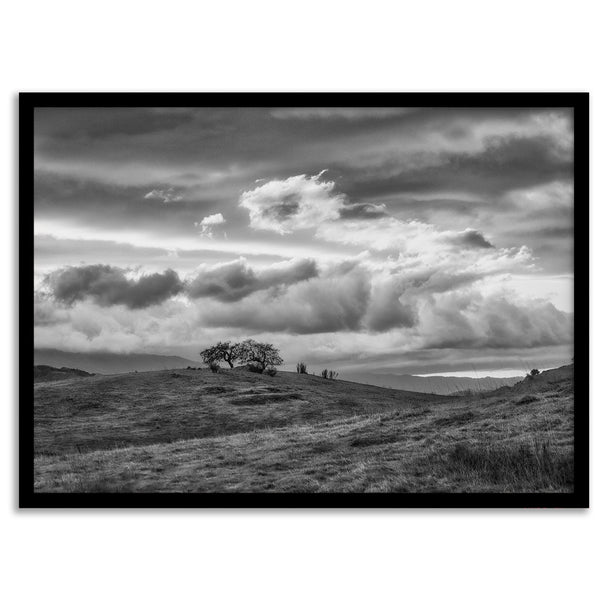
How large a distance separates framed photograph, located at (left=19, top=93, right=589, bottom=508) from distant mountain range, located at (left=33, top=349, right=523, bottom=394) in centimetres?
3

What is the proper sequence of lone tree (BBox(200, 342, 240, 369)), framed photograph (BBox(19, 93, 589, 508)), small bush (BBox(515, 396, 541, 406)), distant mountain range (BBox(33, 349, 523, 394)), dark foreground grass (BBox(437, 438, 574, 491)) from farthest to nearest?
1. lone tree (BBox(200, 342, 240, 369))
2. small bush (BBox(515, 396, 541, 406))
3. distant mountain range (BBox(33, 349, 523, 394))
4. framed photograph (BBox(19, 93, 589, 508))
5. dark foreground grass (BBox(437, 438, 574, 491))

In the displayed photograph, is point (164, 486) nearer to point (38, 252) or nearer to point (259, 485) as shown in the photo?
point (259, 485)

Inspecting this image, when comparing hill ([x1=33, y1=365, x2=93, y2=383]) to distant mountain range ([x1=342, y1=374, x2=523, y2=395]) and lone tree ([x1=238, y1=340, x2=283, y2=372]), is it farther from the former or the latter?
distant mountain range ([x1=342, y1=374, x2=523, y2=395])

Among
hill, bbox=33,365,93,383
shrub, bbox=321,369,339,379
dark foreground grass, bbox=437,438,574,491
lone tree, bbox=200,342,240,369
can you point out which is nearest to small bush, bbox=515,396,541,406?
dark foreground grass, bbox=437,438,574,491

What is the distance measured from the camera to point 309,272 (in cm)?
801

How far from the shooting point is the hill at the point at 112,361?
7.62 meters

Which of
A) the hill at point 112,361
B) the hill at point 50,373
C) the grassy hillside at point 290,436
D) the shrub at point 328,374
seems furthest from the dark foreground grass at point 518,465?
the hill at point 50,373

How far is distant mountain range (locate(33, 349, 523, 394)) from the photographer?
795 cm

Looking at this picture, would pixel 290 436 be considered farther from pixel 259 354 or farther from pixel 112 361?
pixel 112 361

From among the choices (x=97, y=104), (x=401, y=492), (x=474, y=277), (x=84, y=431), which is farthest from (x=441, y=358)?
(x=97, y=104)

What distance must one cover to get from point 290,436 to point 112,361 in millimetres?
3055

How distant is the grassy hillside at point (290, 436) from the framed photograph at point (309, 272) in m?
0.04

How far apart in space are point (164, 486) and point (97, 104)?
17.8 ft

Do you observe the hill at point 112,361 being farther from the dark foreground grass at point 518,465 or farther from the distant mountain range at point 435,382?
the dark foreground grass at point 518,465
